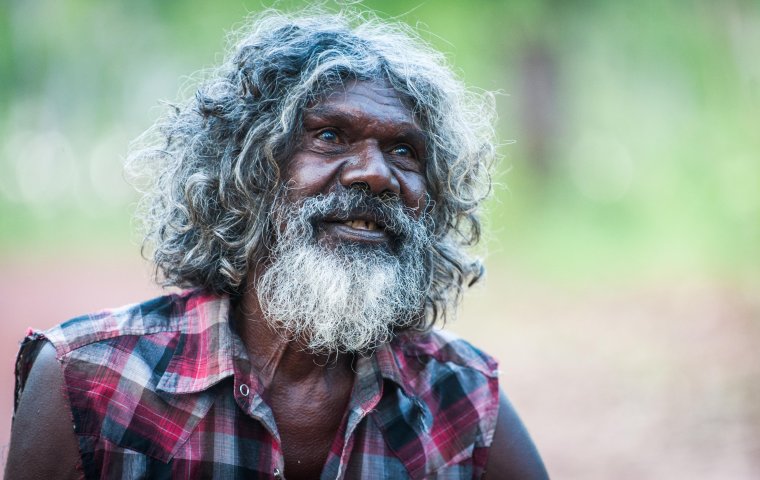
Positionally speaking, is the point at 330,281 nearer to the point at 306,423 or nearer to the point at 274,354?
the point at 274,354

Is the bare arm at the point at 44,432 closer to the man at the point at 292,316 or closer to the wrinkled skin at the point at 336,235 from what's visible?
the man at the point at 292,316

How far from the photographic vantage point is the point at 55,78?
11984 millimetres

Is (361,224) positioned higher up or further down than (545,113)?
further down

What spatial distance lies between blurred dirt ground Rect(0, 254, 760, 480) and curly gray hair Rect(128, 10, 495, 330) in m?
1.36

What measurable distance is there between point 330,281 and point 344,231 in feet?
0.54

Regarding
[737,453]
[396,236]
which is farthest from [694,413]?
[396,236]

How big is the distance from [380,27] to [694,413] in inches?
182

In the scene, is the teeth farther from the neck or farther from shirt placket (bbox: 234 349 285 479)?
shirt placket (bbox: 234 349 285 479)

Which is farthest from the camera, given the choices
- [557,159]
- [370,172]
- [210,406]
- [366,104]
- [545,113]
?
[545,113]

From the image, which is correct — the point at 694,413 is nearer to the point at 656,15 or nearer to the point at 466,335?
the point at 466,335

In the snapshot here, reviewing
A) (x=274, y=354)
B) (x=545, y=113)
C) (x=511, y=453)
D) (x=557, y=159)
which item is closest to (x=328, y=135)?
(x=274, y=354)

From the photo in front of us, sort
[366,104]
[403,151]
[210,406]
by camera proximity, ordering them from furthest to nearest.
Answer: [403,151] < [366,104] < [210,406]

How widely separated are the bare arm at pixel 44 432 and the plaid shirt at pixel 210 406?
0.04 metres

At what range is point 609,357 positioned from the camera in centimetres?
747
